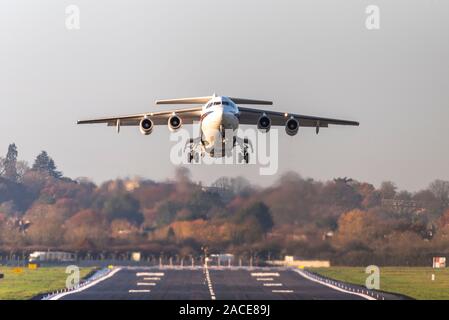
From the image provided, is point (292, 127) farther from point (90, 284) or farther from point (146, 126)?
point (90, 284)

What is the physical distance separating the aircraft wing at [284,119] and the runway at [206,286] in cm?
1092

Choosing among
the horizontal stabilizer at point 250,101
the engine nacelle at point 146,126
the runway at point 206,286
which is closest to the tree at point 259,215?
the runway at point 206,286

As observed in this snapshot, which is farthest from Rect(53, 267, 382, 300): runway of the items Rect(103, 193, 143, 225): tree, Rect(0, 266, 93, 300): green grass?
Rect(103, 193, 143, 225): tree

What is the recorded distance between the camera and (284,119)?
230 ft

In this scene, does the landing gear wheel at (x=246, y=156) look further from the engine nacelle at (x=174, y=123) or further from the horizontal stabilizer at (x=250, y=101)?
the engine nacelle at (x=174, y=123)

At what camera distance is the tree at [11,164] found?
3118 inches

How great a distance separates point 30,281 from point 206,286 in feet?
48.0

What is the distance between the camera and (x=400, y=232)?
247 ft

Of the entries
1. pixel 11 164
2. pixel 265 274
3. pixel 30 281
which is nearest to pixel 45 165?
pixel 11 164

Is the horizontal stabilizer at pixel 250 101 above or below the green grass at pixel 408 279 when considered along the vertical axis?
above

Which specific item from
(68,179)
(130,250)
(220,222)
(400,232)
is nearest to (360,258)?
(400,232)

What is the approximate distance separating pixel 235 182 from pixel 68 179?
11.5 meters
